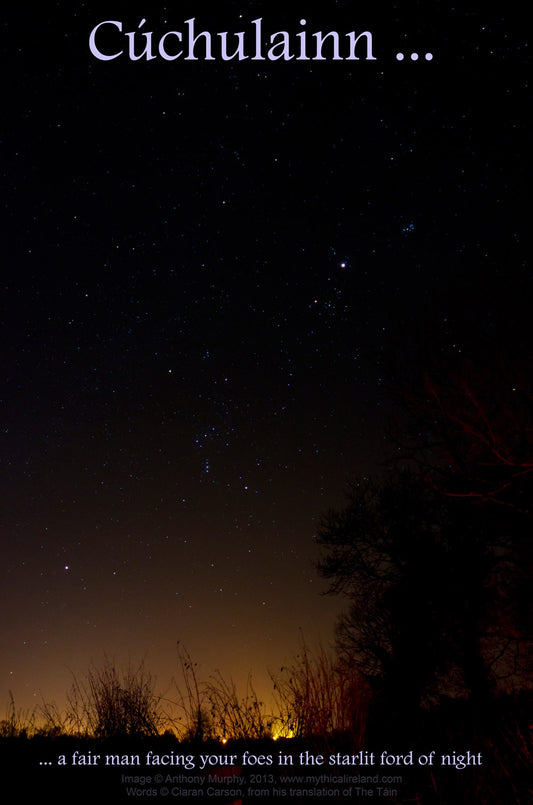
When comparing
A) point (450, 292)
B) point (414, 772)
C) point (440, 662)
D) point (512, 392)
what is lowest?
point (414, 772)

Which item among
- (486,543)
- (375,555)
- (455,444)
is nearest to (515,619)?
(486,543)

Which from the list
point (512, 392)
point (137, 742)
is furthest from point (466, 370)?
point (137, 742)

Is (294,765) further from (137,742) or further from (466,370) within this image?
(466,370)

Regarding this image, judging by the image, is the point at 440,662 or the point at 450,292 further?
the point at 440,662

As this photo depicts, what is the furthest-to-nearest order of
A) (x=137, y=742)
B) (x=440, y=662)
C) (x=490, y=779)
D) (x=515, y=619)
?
(x=440, y=662)
(x=515, y=619)
(x=137, y=742)
(x=490, y=779)

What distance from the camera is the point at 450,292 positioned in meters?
8.22

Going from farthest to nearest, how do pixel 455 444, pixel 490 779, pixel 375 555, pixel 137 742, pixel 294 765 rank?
1. pixel 375 555
2. pixel 455 444
3. pixel 137 742
4. pixel 294 765
5. pixel 490 779

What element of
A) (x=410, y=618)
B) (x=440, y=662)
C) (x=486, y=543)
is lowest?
(x=440, y=662)

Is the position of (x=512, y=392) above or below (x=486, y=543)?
above

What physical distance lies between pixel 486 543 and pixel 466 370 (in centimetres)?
645

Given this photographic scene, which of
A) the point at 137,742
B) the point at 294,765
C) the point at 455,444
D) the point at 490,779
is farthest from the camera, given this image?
the point at 455,444

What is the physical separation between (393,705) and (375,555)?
3226 millimetres

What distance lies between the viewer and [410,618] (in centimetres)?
1291

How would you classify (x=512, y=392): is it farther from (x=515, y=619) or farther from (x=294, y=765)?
(x=515, y=619)
